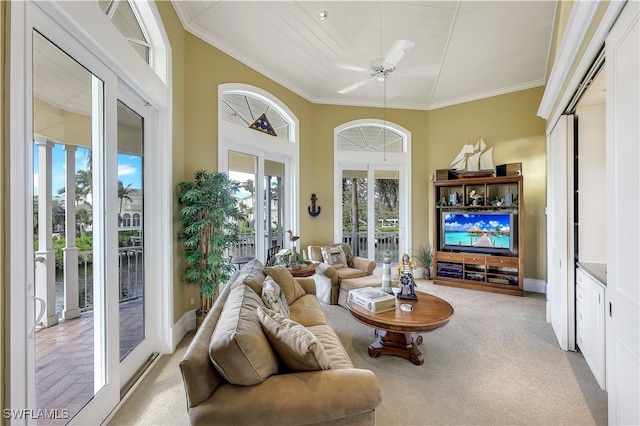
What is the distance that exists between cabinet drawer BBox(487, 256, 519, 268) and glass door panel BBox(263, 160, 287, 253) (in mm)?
3729

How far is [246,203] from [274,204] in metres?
0.62

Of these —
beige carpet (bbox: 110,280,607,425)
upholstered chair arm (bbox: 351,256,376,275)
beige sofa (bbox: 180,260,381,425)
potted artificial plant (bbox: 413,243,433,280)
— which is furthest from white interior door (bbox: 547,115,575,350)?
beige sofa (bbox: 180,260,381,425)

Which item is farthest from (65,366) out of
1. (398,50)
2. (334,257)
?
(398,50)

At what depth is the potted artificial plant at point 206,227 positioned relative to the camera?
119 inches

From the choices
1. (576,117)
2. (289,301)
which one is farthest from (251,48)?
(576,117)

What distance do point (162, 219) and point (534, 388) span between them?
363 centimetres

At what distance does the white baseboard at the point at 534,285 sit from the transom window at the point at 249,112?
5.08 metres

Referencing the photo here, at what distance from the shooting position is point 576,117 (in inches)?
117

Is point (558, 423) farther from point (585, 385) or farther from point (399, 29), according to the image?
point (399, 29)

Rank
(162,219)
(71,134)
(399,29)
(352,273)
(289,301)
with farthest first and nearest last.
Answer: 1. (352,273)
2. (399,29)
3. (289,301)
4. (162,219)
5. (71,134)

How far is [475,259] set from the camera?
5.24 meters

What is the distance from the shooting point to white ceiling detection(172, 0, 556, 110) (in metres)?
3.48

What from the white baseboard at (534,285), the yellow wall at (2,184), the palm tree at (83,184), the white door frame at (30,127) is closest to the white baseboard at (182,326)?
the white door frame at (30,127)

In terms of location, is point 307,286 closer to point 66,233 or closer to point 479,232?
point 66,233
